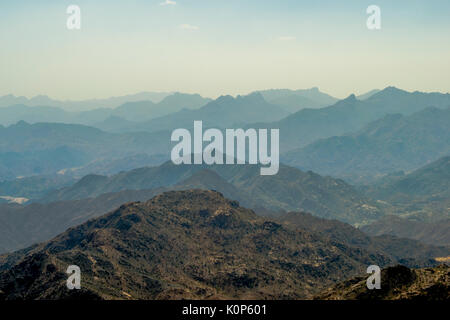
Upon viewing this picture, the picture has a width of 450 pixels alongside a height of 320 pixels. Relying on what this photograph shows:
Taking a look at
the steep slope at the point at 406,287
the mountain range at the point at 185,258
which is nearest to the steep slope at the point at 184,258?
the mountain range at the point at 185,258

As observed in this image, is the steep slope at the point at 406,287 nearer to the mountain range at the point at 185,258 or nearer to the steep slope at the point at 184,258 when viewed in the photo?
the mountain range at the point at 185,258

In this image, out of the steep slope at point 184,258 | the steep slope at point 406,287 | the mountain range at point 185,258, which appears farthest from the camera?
the steep slope at point 184,258

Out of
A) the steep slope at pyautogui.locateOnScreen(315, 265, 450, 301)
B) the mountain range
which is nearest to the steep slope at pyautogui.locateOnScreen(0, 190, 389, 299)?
the mountain range

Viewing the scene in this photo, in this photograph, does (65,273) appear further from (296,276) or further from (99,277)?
(296,276)

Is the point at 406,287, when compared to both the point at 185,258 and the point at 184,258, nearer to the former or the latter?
the point at 185,258

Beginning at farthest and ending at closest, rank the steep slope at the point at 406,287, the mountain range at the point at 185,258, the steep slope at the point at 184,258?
1. the steep slope at the point at 184,258
2. the mountain range at the point at 185,258
3. the steep slope at the point at 406,287
